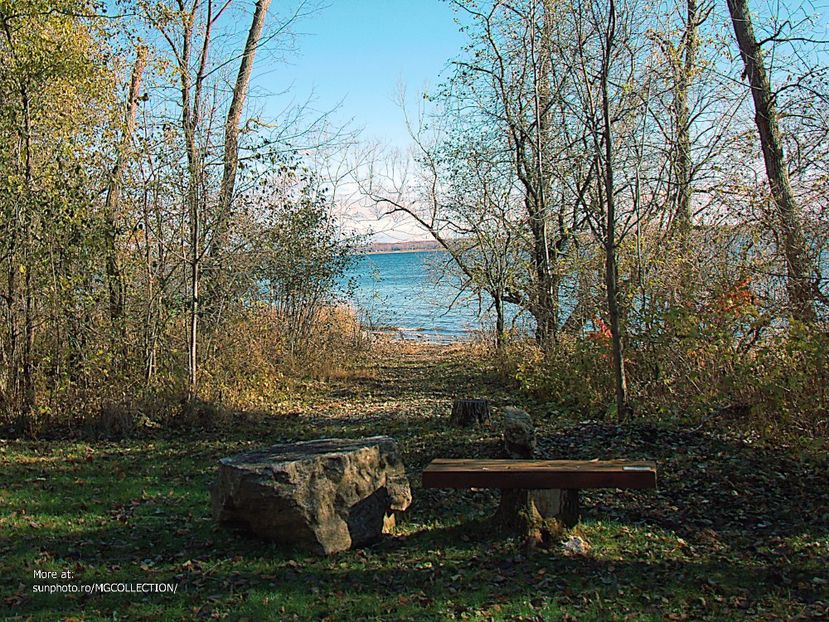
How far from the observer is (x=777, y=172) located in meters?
8.26

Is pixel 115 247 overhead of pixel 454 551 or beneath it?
overhead

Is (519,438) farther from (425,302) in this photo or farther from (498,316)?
(425,302)

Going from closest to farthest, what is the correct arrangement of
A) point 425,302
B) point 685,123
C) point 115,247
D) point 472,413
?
1. point 472,413
2. point 115,247
3. point 685,123
4. point 425,302

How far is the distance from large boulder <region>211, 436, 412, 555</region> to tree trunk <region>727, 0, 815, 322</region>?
435 centimetres

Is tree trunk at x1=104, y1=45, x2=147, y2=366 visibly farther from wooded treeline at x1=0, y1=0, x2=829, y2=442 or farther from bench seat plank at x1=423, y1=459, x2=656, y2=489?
bench seat plank at x1=423, y1=459, x2=656, y2=489

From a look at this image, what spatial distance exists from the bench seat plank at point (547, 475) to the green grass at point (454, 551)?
46 cm

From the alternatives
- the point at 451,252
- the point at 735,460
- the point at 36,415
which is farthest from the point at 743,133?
the point at 36,415

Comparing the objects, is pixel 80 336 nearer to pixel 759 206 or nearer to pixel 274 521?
pixel 274 521

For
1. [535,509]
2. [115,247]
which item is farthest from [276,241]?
[535,509]

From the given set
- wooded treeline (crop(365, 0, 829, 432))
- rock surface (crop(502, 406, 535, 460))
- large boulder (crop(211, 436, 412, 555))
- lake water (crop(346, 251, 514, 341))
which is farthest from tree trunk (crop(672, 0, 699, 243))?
large boulder (crop(211, 436, 412, 555))

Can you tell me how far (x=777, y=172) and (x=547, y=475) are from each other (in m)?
5.75

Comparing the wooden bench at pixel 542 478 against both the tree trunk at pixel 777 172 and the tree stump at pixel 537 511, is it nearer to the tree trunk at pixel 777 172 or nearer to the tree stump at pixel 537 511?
the tree stump at pixel 537 511

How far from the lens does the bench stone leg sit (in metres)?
4.70

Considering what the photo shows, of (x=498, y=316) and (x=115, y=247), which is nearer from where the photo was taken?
(x=115, y=247)
